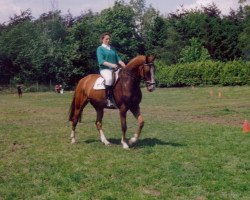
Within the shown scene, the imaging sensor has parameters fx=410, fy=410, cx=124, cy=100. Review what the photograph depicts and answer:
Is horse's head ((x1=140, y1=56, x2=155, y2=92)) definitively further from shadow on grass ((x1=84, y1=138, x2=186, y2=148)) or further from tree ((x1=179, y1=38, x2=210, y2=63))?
tree ((x1=179, y1=38, x2=210, y2=63))

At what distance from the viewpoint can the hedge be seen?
57.0 meters

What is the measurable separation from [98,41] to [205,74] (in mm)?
21444

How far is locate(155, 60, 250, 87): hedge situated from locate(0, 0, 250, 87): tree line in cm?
888

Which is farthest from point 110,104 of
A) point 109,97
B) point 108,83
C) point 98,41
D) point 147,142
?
point 98,41

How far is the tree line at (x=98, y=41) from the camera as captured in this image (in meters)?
66.8

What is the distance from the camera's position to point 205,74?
198ft

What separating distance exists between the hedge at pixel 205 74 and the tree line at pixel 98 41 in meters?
8.88

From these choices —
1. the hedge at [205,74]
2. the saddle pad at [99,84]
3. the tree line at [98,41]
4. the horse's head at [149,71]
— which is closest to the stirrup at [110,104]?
the saddle pad at [99,84]

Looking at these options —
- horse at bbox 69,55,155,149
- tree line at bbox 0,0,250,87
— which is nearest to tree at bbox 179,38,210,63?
tree line at bbox 0,0,250,87

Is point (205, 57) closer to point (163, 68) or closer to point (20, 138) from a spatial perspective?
point (163, 68)

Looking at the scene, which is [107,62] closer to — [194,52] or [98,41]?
[98,41]

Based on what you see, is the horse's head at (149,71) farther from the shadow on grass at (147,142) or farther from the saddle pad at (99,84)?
the shadow on grass at (147,142)

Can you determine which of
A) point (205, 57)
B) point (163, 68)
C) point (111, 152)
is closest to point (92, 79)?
point (111, 152)

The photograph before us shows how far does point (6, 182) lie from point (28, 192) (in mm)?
985
